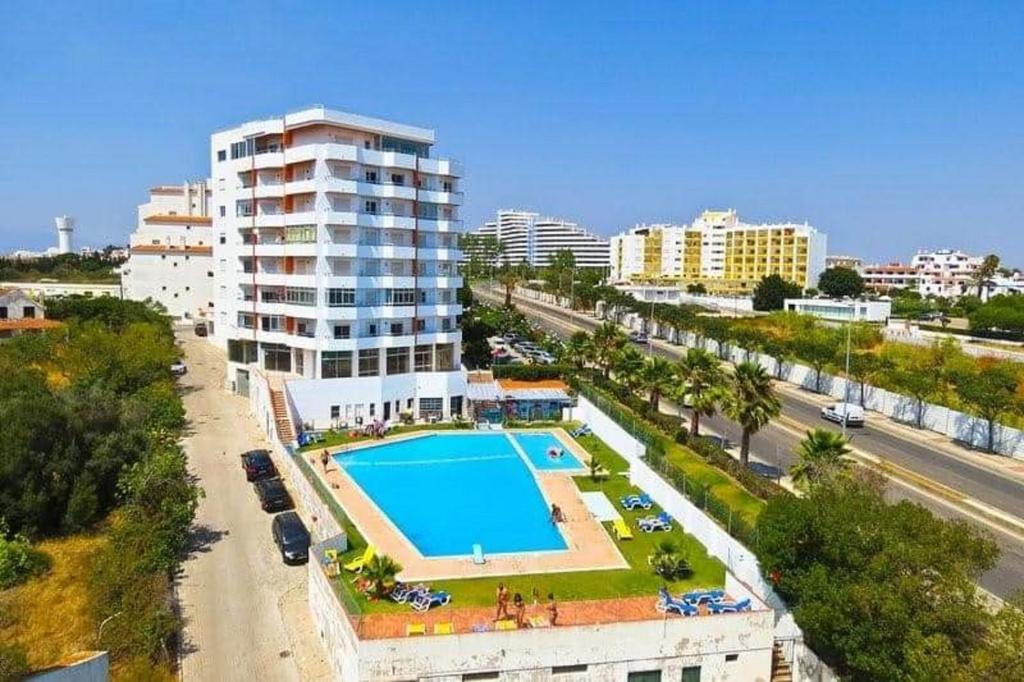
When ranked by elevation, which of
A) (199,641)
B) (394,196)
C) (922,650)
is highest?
(394,196)

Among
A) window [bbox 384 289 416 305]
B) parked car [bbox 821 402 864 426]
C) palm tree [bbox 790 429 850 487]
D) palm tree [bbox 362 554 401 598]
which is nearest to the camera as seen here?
palm tree [bbox 362 554 401 598]

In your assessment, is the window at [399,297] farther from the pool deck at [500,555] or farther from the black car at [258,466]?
the pool deck at [500,555]

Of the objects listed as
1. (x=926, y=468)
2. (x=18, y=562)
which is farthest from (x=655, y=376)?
(x=18, y=562)

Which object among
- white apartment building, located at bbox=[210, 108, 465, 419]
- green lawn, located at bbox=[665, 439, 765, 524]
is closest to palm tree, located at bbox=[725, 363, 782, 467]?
green lawn, located at bbox=[665, 439, 765, 524]

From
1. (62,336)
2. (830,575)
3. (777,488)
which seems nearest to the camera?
(830,575)

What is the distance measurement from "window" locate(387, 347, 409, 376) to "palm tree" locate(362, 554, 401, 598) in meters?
31.8

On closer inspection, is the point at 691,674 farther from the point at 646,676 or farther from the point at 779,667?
the point at 779,667

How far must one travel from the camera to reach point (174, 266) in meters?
97.6

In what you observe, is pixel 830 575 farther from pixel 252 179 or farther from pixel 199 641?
pixel 252 179

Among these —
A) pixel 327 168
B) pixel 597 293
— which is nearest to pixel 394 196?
pixel 327 168

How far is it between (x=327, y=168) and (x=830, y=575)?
42427mm

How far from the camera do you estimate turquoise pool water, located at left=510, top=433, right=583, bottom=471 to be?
145 feet

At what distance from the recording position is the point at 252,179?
2275 inches

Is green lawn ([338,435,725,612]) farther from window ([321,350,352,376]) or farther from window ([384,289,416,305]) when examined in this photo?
window ([384,289,416,305])
